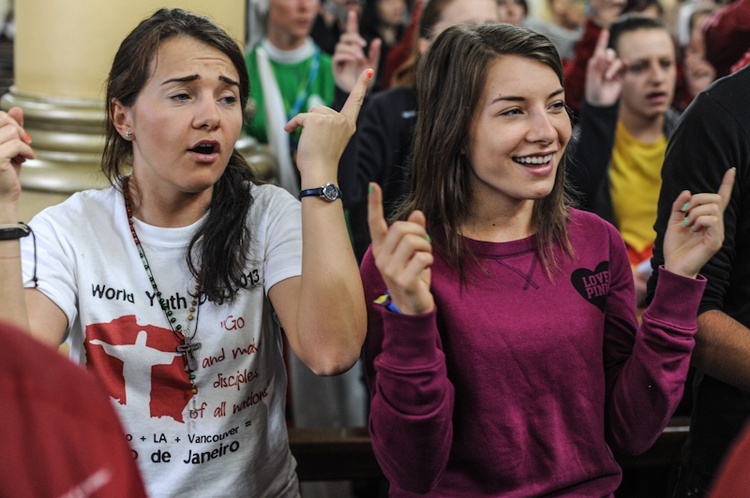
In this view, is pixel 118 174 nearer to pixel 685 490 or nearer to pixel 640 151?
pixel 685 490

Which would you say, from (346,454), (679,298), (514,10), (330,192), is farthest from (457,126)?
(514,10)

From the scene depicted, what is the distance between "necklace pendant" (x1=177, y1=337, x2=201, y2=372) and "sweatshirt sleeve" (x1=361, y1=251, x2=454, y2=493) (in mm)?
353

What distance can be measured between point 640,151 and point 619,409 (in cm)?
170

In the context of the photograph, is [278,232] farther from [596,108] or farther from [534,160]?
[596,108]

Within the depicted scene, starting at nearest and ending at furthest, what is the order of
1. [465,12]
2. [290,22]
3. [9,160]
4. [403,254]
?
[403,254] < [9,160] < [465,12] < [290,22]

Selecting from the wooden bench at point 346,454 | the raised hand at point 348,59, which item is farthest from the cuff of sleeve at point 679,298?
the raised hand at point 348,59

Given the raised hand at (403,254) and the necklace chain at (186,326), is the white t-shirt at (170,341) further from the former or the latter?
the raised hand at (403,254)

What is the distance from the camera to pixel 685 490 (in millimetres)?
1950

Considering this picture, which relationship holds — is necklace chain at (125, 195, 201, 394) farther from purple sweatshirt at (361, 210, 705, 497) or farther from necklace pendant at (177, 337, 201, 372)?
purple sweatshirt at (361, 210, 705, 497)

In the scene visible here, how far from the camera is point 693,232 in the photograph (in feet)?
5.47

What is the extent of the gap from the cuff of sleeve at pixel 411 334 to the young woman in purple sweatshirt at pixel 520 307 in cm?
5

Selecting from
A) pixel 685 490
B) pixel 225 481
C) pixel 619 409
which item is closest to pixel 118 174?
pixel 225 481

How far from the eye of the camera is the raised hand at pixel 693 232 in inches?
64.5

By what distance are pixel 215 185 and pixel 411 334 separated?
0.61 metres
